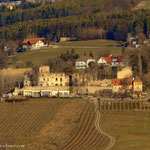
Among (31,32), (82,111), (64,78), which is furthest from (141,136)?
(31,32)

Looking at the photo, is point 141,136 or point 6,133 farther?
point 6,133

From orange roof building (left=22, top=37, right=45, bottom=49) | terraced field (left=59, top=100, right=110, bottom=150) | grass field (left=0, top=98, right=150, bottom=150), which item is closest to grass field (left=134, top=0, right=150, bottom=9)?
orange roof building (left=22, top=37, right=45, bottom=49)

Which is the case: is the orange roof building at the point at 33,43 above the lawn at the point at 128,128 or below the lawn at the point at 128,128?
above

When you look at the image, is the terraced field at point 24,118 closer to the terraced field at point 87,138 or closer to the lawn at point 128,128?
the terraced field at point 87,138

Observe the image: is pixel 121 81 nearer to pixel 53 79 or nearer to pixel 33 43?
pixel 53 79

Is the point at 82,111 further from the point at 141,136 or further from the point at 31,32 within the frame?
the point at 31,32

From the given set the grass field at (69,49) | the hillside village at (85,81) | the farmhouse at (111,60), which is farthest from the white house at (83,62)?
the grass field at (69,49)
